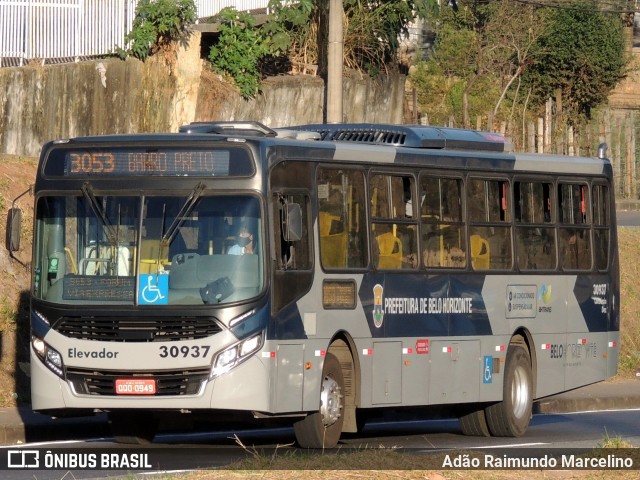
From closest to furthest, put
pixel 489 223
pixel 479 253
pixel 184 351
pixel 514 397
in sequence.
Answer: pixel 184 351
pixel 479 253
pixel 489 223
pixel 514 397

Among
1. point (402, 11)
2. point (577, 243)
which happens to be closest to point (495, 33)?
point (402, 11)

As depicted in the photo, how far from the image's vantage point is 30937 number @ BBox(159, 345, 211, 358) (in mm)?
13188

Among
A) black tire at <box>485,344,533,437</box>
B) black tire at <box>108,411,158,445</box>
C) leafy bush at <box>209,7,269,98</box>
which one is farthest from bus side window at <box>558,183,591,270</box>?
leafy bush at <box>209,7,269,98</box>

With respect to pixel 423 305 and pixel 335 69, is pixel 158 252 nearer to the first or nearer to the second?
pixel 423 305

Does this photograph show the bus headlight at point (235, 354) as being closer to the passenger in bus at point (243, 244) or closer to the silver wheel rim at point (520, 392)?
the passenger in bus at point (243, 244)

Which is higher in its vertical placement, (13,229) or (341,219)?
(341,219)

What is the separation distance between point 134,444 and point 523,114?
28.0 metres

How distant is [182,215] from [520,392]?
5.64m

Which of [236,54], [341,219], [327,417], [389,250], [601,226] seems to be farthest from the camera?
[236,54]

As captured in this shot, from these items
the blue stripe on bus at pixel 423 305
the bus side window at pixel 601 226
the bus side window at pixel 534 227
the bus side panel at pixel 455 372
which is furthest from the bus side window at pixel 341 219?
the bus side window at pixel 601 226

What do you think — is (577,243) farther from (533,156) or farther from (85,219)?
(85,219)

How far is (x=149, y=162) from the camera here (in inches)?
543

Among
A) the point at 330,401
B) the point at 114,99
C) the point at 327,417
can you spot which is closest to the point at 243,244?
the point at 330,401

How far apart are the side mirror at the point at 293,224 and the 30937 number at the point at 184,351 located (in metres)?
1.24
